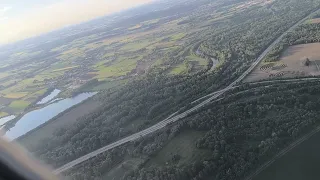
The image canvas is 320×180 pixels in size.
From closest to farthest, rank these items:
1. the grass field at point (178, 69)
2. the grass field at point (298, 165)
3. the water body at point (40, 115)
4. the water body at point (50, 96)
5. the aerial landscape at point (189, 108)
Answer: the grass field at point (298, 165) → the aerial landscape at point (189, 108) → the water body at point (40, 115) → the grass field at point (178, 69) → the water body at point (50, 96)

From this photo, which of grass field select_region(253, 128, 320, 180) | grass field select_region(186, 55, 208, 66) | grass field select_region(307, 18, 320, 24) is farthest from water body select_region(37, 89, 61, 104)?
grass field select_region(307, 18, 320, 24)

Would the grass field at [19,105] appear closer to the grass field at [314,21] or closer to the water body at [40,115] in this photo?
the water body at [40,115]

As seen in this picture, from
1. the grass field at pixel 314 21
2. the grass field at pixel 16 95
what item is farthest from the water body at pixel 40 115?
the grass field at pixel 314 21

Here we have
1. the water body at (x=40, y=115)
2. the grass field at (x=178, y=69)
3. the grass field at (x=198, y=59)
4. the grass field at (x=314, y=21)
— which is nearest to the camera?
the water body at (x=40, y=115)

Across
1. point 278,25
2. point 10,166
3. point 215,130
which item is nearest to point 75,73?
point 278,25

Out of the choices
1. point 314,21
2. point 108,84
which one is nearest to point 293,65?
point 314,21

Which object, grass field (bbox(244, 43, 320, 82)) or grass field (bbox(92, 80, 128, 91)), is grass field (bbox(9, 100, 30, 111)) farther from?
grass field (bbox(244, 43, 320, 82))
